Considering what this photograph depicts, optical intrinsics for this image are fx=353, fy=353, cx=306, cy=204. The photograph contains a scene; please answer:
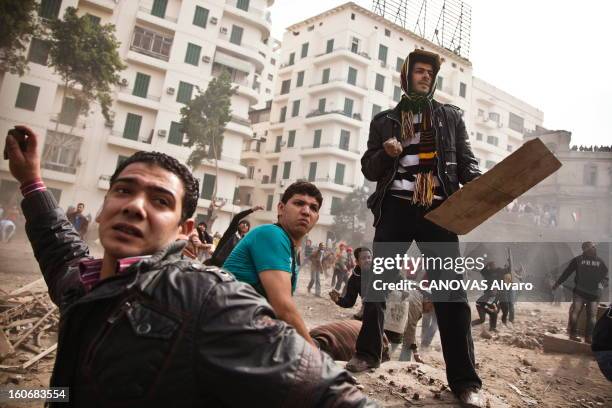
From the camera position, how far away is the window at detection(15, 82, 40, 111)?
21.3m

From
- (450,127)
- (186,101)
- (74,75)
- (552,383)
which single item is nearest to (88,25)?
(74,75)

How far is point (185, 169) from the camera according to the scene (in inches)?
59.1

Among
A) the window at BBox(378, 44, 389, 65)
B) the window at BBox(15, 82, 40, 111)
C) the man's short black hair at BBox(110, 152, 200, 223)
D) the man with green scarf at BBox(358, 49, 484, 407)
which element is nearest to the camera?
the man's short black hair at BBox(110, 152, 200, 223)

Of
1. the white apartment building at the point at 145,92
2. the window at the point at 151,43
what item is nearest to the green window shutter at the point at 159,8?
the white apartment building at the point at 145,92

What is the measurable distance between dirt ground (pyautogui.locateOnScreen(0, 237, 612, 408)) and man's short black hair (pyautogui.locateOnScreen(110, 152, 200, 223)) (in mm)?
1795

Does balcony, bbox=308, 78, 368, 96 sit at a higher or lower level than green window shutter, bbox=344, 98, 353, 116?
higher

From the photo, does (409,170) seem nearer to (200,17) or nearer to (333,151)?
(200,17)

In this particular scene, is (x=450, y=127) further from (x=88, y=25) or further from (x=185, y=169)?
(x=88, y=25)

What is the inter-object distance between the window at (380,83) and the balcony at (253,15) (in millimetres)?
12841

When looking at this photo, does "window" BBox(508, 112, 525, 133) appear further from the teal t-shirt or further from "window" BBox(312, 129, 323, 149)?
the teal t-shirt

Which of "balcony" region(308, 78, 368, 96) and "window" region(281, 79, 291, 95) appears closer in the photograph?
"balcony" region(308, 78, 368, 96)

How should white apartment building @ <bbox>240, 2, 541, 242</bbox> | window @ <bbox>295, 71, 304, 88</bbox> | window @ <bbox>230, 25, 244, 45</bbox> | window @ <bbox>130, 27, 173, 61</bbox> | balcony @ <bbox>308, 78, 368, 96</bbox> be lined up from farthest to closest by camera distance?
window @ <bbox>295, 71, 304, 88</bbox>, white apartment building @ <bbox>240, 2, 541, 242</bbox>, balcony @ <bbox>308, 78, 368, 96</bbox>, window @ <bbox>230, 25, 244, 45</bbox>, window @ <bbox>130, 27, 173, 61</bbox>

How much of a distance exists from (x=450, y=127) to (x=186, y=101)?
90.7ft

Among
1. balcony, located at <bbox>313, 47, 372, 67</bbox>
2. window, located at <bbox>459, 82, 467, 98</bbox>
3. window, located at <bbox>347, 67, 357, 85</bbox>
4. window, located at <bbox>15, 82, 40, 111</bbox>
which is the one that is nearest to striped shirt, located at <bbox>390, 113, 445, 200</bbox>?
window, located at <bbox>15, 82, 40, 111</bbox>
